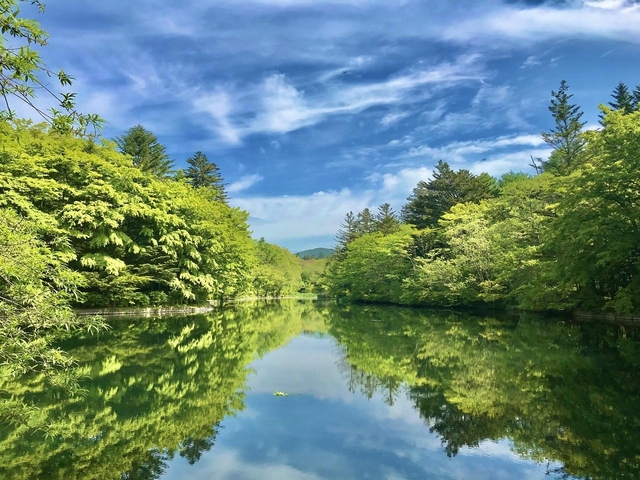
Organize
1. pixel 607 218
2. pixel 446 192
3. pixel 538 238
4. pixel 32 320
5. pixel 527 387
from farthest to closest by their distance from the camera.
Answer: pixel 446 192, pixel 538 238, pixel 607 218, pixel 527 387, pixel 32 320

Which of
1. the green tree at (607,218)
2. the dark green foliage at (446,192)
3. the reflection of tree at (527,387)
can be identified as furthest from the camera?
the dark green foliage at (446,192)

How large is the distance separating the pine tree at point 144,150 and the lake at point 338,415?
32.7 metres

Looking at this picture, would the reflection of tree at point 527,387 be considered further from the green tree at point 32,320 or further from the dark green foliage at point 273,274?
the dark green foliage at point 273,274

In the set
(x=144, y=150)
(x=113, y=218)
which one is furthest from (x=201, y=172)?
(x=113, y=218)

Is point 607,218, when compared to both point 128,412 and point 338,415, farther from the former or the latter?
point 128,412

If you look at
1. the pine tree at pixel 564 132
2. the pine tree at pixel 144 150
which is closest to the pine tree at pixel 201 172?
the pine tree at pixel 144 150

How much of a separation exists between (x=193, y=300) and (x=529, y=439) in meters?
27.7

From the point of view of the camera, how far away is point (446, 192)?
39.3 m

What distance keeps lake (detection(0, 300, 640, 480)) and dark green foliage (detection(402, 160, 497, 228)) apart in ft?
87.1

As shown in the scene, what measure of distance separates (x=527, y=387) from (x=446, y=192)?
107ft

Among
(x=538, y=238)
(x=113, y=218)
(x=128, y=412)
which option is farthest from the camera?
(x=538, y=238)

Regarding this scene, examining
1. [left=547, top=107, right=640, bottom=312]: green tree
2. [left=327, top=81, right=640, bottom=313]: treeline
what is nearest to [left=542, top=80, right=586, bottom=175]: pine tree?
[left=327, top=81, right=640, bottom=313]: treeline

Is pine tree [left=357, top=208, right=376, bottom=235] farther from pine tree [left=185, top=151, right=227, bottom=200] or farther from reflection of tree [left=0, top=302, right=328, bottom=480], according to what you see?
reflection of tree [left=0, top=302, right=328, bottom=480]

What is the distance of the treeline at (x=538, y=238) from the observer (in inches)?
673
